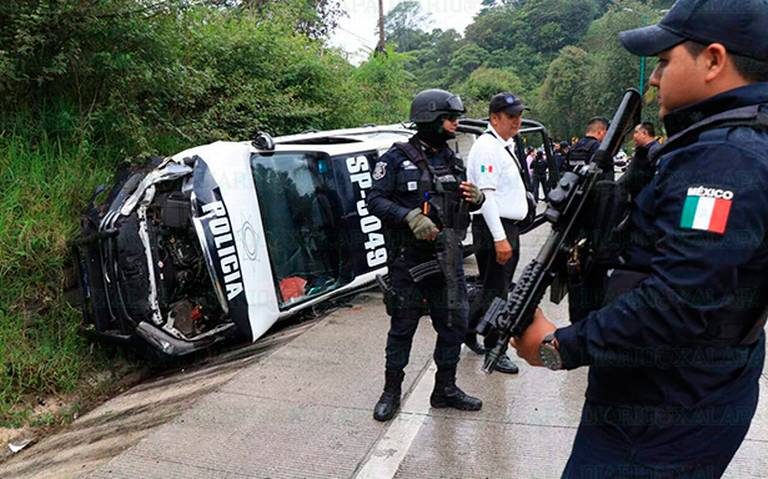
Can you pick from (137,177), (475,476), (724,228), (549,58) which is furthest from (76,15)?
(549,58)

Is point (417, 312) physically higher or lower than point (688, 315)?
lower

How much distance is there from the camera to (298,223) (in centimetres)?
486

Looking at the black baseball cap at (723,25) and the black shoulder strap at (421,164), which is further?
the black shoulder strap at (421,164)

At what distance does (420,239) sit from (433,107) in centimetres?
75

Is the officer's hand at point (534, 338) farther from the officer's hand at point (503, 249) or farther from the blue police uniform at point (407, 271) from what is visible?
the officer's hand at point (503, 249)

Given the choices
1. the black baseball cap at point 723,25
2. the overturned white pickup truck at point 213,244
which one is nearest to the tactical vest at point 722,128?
the black baseball cap at point 723,25

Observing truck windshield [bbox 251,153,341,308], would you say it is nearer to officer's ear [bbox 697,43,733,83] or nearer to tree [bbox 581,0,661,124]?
officer's ear [bbox 697,43,733,83]

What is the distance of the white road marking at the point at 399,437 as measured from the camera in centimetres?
269

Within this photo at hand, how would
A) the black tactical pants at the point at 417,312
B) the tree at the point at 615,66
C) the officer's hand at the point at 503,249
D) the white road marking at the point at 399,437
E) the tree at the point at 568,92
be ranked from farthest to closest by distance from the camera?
the tree at the point at 568,92
the tree at the point at 615,66
the officer's hand at the point at 503,249
the black tactical pants at the point at 417,312
the white road marking at the point at 399,437

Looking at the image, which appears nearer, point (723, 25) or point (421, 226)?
point (723, 25)

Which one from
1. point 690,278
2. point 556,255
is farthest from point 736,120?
point 556,255

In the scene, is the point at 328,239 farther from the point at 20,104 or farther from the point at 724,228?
the point at 724,228

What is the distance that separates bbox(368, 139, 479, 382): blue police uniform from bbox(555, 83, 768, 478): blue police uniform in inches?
68.5

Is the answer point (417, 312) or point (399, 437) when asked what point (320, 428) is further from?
point (417, 312)
